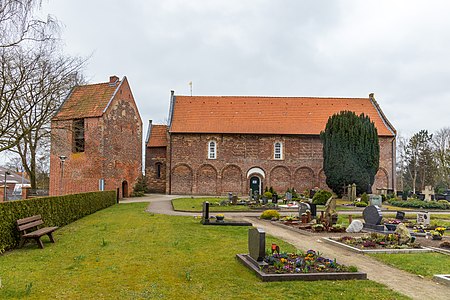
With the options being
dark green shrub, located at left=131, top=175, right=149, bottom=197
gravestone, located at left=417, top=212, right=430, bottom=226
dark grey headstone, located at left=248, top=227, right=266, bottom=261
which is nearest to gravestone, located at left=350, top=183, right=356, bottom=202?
gravestone, located at left=417, top=212, right=430, bottom=226

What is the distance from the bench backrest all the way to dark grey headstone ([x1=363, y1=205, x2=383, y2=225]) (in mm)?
11588

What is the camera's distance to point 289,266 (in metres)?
7.80

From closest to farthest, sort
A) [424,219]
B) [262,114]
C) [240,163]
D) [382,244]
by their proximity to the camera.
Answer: [382,244], [424,219], [240,163], [262,114]

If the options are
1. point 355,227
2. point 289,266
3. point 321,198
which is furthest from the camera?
point 321,198

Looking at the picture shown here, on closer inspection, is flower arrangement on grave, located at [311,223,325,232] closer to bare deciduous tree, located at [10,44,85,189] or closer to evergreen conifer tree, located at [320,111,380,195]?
bare deciduous tree, located at [10,44,85,189]

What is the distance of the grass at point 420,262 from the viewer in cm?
845

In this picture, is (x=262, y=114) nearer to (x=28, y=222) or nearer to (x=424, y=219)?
(x=424, y=219)

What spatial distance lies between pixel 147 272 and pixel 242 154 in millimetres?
32255

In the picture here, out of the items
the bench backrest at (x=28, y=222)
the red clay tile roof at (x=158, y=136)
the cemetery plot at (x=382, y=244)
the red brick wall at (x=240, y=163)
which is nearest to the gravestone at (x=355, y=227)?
the cemetery plot at (x=382, y=244)

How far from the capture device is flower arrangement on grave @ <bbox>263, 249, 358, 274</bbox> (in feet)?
25.1

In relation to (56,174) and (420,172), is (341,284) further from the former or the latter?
(420,172)

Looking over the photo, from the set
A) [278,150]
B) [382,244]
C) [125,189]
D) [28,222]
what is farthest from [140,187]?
[382,244]

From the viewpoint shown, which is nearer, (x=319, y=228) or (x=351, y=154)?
(x=319, y=228)

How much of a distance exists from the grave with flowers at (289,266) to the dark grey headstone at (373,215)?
23.0 ft
